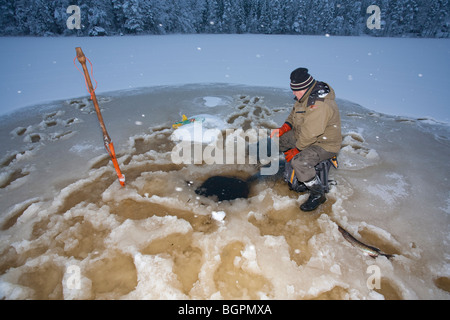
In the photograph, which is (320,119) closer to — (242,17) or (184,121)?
(184,121)

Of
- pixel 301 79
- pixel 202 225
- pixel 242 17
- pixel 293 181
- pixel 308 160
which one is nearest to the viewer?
pixel 202 225

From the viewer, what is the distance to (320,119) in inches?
106

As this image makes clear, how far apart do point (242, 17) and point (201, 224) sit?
43.7 meters

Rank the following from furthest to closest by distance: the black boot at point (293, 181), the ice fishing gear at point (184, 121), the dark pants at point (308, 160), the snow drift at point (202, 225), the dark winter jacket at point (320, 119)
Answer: the ice fishing gear at point (184, 121)
the black boot at point (293, 181)
the dark pants at point (308, 160)
the dark winter jacket at point (320, 119)
the snow drift at point (202, 225)

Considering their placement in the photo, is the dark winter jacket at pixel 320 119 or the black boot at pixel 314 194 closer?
the dark winter jacket at pixel 320 119

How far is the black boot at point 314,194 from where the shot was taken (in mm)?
2859

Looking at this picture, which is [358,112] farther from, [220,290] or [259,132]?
[220,290]

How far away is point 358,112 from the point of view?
19.3 ft

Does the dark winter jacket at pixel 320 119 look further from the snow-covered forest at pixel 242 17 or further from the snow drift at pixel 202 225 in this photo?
the snow-covered forest at pixel 242 17

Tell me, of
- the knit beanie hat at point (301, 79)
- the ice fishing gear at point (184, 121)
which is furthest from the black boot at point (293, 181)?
the ice fishing gear at point (184, 121)

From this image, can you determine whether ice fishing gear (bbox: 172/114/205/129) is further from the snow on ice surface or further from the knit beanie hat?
the knit beanie hat

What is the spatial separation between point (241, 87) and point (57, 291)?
7.53m

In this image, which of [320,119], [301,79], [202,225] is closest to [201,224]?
[202,225]

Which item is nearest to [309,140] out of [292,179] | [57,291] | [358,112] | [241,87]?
[292,179]
